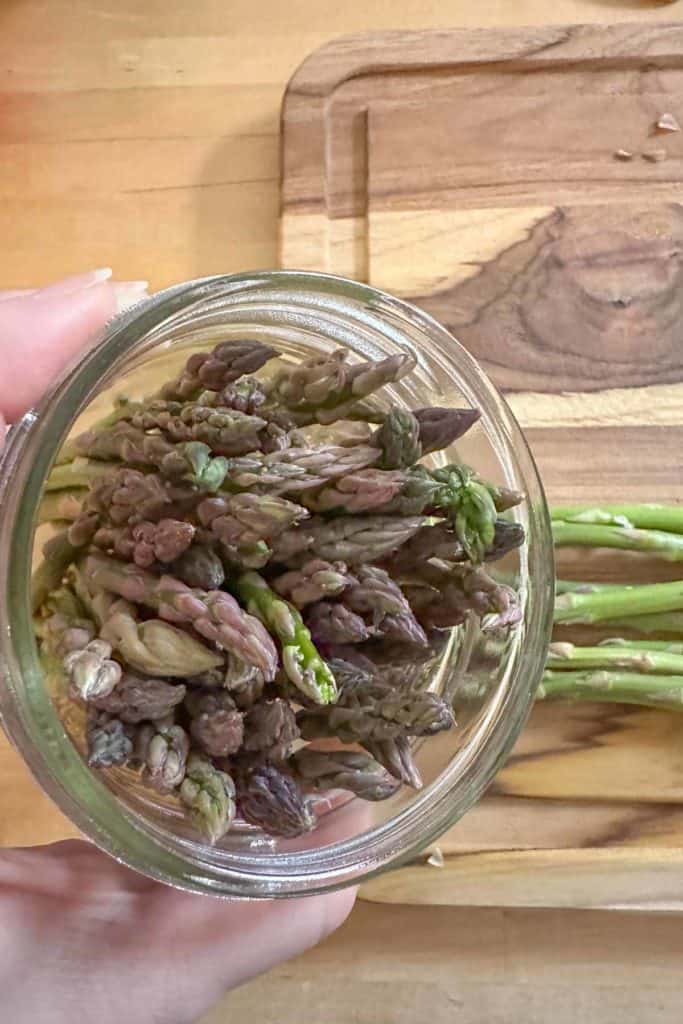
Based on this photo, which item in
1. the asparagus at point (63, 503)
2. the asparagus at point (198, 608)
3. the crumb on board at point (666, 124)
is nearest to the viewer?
the asparagus at point (198, 608)

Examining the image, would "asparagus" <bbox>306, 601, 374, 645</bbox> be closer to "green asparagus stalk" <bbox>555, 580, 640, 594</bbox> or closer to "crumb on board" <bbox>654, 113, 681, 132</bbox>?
"green asparagus stalk" <bbox>555, 580, 640, 594</bbox>

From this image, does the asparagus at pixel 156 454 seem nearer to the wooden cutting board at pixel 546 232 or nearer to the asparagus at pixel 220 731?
the asparagus at pixel 220 731

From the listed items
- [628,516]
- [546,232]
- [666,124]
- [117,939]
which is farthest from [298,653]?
[666,124]

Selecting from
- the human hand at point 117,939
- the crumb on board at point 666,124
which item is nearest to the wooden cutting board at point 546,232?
the crumb on board at point 666,124

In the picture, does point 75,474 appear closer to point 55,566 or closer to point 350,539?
point 55,566

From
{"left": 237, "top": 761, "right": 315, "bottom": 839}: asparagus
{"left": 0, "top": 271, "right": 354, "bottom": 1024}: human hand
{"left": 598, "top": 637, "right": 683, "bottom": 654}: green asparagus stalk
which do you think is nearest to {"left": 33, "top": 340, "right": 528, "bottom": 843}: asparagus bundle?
{"left": 237, "top": 761, "right": 315, "bottom": 839}: asparagus
